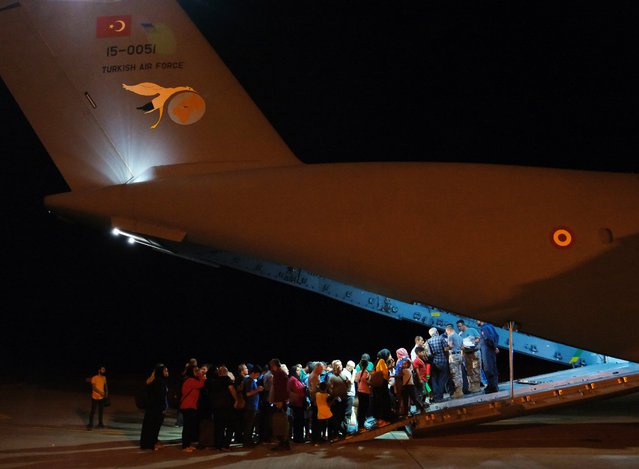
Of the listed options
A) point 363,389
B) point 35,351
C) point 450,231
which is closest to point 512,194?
point 450,231

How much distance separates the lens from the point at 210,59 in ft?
20.8

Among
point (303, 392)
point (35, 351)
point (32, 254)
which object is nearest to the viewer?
point (303, 392)

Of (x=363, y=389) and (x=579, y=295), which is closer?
(x=579, y=295)

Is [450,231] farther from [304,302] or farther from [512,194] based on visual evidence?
[304,302]

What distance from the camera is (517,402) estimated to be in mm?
6277

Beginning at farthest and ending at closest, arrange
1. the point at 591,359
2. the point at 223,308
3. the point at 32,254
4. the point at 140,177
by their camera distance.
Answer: the point at 223,308 < the point at 32,254 < the point at 591,359 < the point at 140,177

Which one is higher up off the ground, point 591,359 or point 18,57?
point 18,57

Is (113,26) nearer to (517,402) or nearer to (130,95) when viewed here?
(130,95)

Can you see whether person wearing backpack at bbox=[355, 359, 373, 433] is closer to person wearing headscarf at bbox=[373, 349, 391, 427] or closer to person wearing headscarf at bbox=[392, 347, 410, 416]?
person wearing headscarf at bbox=[373, 349, 391, 427]

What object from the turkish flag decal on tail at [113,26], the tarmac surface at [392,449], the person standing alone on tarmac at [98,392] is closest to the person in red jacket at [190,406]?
the tarmac surface at [392,449]

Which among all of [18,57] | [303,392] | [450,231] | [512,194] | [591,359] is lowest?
[303,392]

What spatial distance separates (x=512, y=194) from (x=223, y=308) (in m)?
24.1

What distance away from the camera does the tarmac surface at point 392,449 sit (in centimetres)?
577

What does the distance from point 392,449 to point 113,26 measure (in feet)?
18.6
